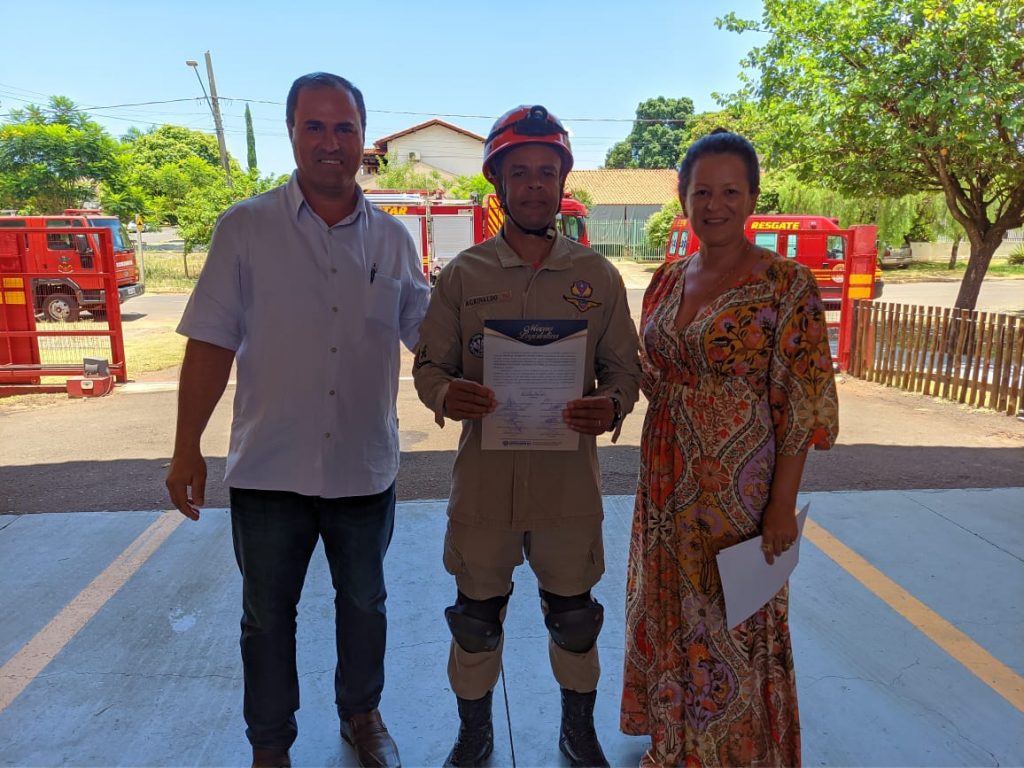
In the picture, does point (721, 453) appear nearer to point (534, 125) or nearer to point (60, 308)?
point (534, 125)

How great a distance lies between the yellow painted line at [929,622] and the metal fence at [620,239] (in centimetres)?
3180

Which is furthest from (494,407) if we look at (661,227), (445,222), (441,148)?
(441,148)

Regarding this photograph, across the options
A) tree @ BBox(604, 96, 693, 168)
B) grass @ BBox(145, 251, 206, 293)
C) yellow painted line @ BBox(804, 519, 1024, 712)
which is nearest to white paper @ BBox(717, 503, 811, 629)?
yellow painted line @ BBox(804, 519, 1024, 712)

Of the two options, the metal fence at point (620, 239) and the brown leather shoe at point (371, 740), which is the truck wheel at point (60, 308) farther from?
the metal fence at point (620, 239)

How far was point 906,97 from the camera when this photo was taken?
318 inches

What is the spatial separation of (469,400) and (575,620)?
0.78m

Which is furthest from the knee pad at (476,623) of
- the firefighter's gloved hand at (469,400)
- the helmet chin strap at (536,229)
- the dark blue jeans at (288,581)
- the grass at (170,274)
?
the grass at (170,274)

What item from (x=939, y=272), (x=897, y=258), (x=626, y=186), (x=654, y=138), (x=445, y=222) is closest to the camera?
(x=445, y=222)

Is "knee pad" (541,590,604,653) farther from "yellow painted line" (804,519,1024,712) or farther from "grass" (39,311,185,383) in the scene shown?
"grass" (39,311,185,383)

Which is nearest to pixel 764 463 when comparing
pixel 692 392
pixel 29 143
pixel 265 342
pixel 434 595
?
pixel 692 392

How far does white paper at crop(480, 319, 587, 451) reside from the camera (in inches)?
79.5

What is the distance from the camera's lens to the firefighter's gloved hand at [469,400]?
2.04 m

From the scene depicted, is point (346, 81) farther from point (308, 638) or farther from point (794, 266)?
point (308, 638)

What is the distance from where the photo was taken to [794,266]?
2086 millimetres
